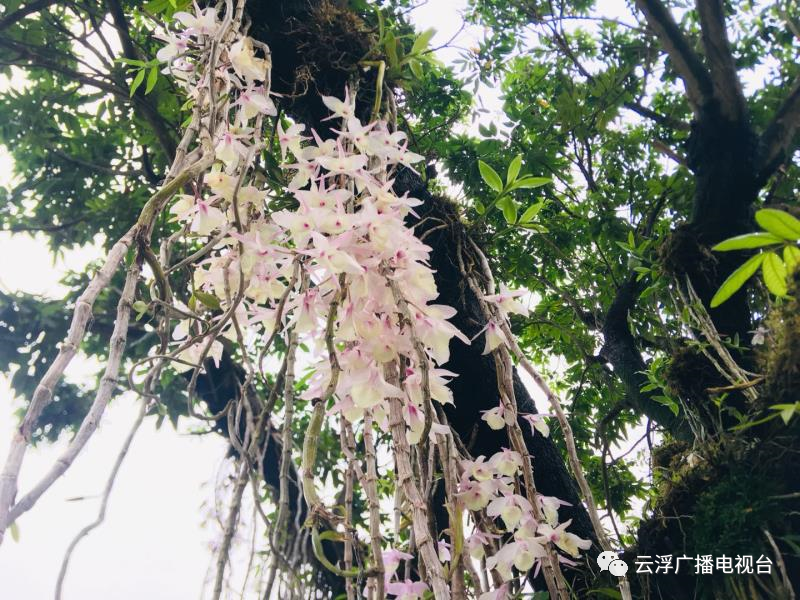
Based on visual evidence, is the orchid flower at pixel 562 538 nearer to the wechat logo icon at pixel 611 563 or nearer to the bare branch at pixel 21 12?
the wechat logo icon at pixel 611 563

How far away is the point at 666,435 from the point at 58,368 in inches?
56.8

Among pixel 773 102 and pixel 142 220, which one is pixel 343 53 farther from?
pixel 773 102

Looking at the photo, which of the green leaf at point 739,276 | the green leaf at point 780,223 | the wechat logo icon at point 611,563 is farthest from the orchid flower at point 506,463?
the green leaf at point 780,223

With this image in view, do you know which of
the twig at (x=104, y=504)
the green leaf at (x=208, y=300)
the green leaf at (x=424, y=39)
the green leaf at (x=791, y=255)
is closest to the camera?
the twig at (x=104, y=504)

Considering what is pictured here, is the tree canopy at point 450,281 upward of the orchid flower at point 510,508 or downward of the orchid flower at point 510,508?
upward

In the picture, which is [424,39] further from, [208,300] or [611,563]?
[611,563]

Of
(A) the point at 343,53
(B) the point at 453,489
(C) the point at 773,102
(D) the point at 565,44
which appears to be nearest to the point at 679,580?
(B) the point at 453,489

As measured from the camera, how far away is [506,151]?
6.31ft

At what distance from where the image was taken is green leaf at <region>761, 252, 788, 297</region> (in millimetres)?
732

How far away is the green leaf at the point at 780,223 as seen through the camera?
679 mm

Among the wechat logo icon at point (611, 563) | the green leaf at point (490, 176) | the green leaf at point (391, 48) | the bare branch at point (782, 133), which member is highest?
the bare branch at point (782, 133)

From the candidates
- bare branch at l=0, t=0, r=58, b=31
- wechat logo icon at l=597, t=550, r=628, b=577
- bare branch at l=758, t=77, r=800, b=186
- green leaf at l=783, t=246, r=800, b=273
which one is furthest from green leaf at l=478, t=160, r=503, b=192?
bare branch at l=0, t=0, r=58, b=31

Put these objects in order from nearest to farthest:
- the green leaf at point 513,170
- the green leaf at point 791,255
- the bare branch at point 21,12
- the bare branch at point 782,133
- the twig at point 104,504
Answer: the twig at point 104,504 → the green leaf at point 791,255 → the green leaf at point 513,170 → the bare branch at point 782,133 → the bare branch at point 21,12

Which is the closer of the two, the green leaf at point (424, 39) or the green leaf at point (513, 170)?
the green leaf at point (513, 170)
